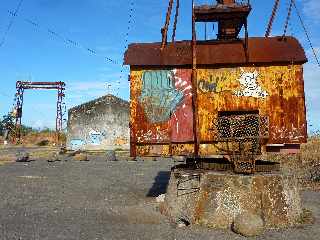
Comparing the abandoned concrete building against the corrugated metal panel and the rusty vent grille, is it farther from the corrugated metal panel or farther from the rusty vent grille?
the rusty vent grille

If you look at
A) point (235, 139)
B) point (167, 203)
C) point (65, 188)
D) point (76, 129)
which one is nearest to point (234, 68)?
point (235, 139)

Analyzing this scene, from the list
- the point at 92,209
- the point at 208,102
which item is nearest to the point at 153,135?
the point at 208,102

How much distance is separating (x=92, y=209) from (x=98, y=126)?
32141 mm

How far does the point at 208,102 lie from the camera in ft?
35.7

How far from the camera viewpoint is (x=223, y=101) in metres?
10.9

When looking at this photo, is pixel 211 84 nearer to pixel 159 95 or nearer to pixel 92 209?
pixel 159 95

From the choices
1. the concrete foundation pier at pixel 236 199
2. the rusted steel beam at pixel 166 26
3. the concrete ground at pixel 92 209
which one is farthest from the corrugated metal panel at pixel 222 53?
the concrete ground at pixel 92 209

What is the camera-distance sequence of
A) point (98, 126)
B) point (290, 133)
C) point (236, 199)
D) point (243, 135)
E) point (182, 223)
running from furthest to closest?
1. point (98, 126)
2. point (290, 133)
3. point (182, 223)
4. point (236, 199)
5. point (243, 135)

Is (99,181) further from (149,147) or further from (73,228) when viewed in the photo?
(73,228)

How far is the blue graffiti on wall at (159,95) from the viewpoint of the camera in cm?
1098

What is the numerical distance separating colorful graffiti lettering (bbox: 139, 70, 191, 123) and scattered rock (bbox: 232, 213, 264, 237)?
3.48m

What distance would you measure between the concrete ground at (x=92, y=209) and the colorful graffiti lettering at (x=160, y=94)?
282 centimetres

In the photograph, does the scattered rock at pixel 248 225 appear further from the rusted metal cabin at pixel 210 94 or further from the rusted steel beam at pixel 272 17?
the rusted steel beam at pixel 272 17

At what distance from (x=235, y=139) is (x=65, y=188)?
8.86 m
